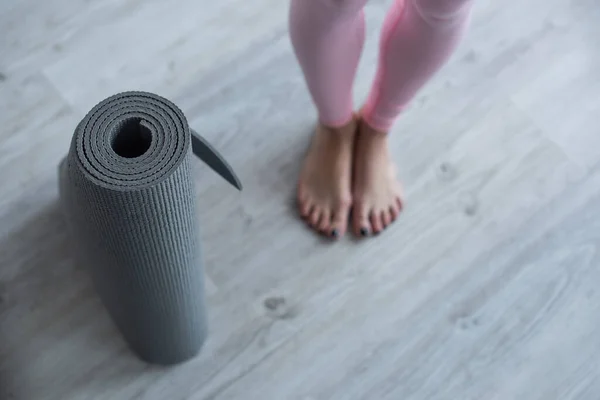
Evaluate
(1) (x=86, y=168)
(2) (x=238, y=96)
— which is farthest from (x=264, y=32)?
(1) (x=86, y=168)

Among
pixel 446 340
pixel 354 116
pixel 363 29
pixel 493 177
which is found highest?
pixel 363 29

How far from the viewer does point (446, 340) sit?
1058 mm

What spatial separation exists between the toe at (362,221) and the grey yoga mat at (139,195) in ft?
1.14

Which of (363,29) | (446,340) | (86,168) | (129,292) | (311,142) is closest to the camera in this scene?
(86,168)

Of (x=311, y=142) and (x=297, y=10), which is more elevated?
(x=297, y=10)

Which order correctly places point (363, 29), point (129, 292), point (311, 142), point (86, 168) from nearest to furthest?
1. point (86, 168)
2. point (129, 292)
3. point (363, 29)
4. point (311, 142)

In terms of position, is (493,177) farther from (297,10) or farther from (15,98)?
(15,98)

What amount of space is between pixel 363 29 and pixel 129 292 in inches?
17.8

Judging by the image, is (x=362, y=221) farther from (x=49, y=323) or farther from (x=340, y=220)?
(x=49, y=323)

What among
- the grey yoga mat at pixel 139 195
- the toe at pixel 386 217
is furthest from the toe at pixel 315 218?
the grey yoga mat at pixel 139 195

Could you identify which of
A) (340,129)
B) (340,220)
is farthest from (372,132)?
(340,220)

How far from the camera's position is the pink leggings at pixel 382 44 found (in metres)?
0.79

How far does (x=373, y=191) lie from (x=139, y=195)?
0.60 meters

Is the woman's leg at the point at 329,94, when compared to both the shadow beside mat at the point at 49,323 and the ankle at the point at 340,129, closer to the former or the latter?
the ankle at the point at 340,129
